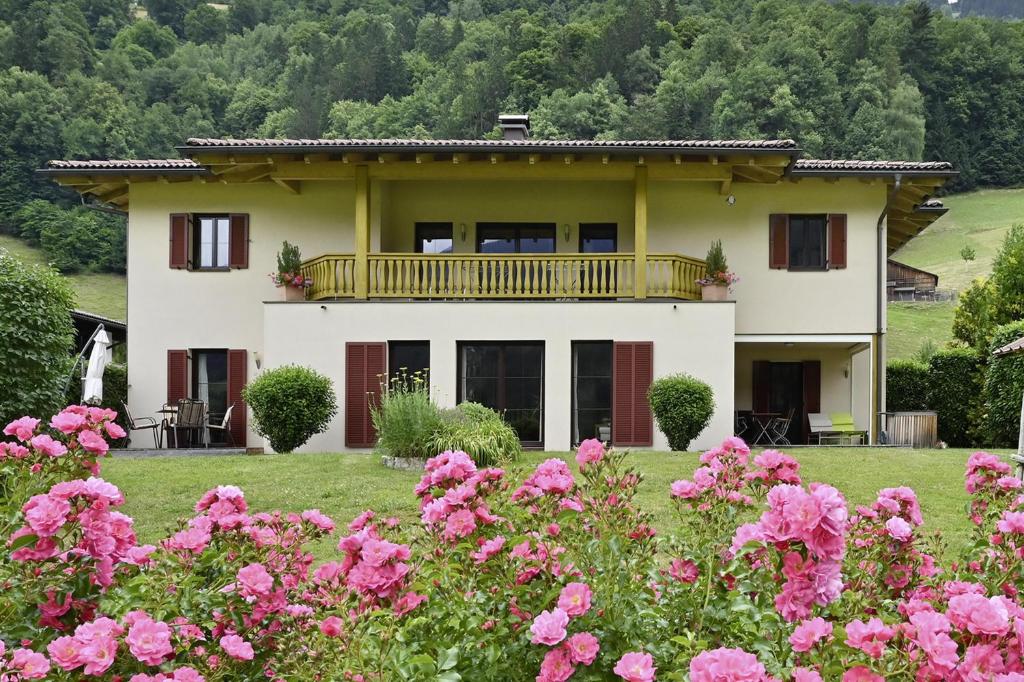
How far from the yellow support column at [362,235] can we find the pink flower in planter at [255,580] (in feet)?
44.2

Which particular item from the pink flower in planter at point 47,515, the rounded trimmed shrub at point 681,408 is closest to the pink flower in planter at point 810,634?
the pink flower in planter at point 47,515

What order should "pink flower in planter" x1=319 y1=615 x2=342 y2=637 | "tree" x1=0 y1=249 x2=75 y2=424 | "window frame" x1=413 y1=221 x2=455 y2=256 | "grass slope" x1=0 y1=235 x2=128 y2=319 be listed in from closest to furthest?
1. "pink flower in planter" x1=319 y1=615 x2=342 y2=637
2. "tree" x1=0 y1=249 x2=75 y2=424
3. "window frame" x1=413 y1=221 x2=455 y2=256
4. "grass slope" x1=0 y1=235 x2=128 y2=319

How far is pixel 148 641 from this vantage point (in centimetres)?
270

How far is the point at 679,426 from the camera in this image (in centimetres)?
1512

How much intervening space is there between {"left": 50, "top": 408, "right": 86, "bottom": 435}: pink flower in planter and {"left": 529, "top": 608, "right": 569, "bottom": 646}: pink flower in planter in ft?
6.66

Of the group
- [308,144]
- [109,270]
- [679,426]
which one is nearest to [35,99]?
[109,270]

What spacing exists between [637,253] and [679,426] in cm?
315

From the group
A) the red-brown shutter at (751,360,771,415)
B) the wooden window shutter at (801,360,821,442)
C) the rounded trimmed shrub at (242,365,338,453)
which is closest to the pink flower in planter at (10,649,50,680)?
the rounded trimmed shrub at (242,365,338,453)

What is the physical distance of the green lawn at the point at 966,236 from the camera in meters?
56.0

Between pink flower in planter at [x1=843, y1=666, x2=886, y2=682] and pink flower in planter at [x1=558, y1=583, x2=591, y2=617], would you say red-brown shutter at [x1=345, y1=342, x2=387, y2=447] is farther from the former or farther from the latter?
pink flower in planter at [x1=843, y1=666, x2=886, y2=682]

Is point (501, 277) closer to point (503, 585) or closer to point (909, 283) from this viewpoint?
point (503, 585)

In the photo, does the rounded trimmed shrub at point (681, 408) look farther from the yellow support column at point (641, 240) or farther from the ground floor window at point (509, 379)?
the ground floor window at point (509, 379)

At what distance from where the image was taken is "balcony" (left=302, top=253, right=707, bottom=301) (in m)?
16.5

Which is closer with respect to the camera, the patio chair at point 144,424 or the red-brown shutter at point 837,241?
the patio chair at point 144,424
